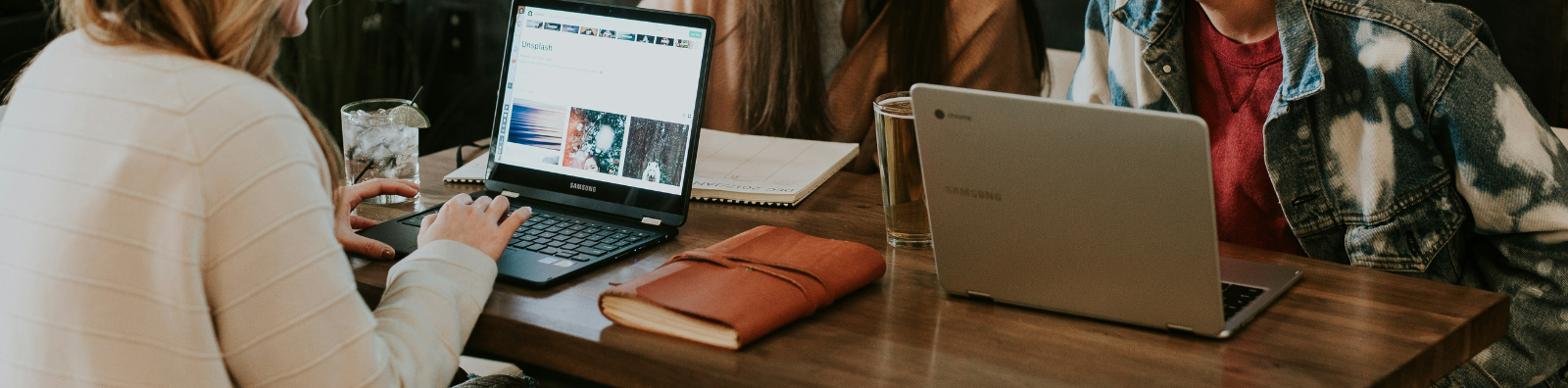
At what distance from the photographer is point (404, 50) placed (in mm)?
3246

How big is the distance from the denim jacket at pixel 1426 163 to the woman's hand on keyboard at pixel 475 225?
90 cm

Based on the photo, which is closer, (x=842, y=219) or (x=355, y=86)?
(x=842, y=219)

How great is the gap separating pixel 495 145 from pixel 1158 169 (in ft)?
2.75

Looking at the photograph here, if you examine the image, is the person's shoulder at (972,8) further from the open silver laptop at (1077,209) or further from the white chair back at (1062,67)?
the open silver laptop at (1077,209)

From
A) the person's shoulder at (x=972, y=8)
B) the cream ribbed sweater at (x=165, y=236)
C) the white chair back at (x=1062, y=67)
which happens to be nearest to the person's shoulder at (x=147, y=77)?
the cream ribbed sweater at (x=165, y=236)

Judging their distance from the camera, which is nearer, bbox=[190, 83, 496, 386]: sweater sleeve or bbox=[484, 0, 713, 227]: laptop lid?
bbox=[190, 83, 496, 386]: sweater sleeve

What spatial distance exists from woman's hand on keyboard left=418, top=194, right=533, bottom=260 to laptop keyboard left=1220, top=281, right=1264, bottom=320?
67 centimetres

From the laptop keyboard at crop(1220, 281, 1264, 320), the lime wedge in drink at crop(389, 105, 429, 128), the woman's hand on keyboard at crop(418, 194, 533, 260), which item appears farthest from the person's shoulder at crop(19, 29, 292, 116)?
the laptop keyboard at crop(1220, 281, 1264, 320)

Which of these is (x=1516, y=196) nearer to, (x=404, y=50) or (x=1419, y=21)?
(x=1419, y=21)

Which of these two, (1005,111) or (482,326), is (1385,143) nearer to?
(1005,111)

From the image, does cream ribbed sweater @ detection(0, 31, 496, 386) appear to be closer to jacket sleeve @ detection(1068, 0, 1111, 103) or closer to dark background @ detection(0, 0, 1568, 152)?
jacket sleeve @ detection(1068, 0, 1111, 103)

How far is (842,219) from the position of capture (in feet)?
4.37

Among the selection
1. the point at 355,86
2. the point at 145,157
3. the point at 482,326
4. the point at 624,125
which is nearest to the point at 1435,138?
the point at 624,125

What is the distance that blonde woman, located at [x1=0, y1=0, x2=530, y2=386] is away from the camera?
79 cm
